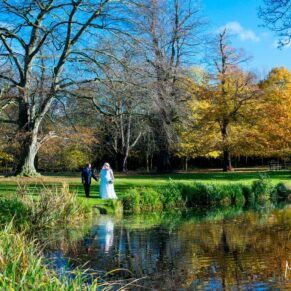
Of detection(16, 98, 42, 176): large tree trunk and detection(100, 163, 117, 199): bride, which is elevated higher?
detection(16, 98, 42, 176): large tree trunk

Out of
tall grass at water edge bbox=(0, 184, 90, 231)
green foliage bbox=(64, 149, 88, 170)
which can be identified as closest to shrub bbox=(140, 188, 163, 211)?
tall grass at water edge bbox=(0, 184, 90, 231)

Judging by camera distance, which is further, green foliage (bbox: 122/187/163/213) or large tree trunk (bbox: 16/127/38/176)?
large tree trunk (bbox: 16/127/38/176)

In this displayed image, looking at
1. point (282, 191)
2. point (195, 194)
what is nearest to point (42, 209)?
point (195, 194)

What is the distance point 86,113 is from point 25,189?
2554 cm

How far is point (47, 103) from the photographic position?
28.7 m

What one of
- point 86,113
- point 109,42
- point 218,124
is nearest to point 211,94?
point 218,124

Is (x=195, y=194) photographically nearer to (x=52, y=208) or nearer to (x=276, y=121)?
(x=52, y=208)

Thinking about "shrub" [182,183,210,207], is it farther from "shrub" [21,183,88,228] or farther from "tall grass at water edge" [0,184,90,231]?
"tall grass at water edge" [0,184,90,231]

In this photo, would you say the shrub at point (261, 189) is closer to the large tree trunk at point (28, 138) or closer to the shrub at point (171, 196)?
the shrub at point (171, 196)

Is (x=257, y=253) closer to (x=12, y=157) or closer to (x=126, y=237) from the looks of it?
(x=126, y=237)

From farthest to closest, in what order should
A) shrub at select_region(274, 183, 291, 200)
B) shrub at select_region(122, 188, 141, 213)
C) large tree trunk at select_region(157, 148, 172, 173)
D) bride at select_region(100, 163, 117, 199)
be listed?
large tree trunk at select_region(157, 148, 172, 173)
shrub at select_region(274, 183, 291, 200)
bride at select_region(100, 163, 117, 199)
shrub at select_region(122, 188, 141, 213)

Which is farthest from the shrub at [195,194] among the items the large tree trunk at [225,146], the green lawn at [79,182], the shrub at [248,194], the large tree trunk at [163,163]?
the large tree trunk at [163,163]

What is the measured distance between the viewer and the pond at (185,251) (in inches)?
A: 372

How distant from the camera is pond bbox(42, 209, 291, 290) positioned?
946 cm
